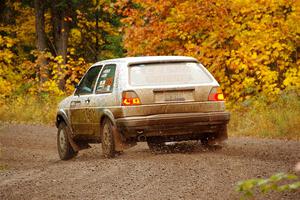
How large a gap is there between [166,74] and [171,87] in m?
0.41

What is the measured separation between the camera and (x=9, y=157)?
577 inches

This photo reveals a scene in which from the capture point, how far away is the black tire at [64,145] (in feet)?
45.0

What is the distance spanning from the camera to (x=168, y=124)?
37.0 feet

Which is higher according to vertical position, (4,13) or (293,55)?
(4,13)

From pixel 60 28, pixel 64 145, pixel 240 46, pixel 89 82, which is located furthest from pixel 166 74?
pixel 60 28

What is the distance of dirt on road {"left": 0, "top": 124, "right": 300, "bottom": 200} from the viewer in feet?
27.4

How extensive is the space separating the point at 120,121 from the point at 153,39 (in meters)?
10.0

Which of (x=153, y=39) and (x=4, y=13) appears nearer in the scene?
(x=153, y=39)

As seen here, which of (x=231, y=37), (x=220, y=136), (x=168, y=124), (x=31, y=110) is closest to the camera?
(x=168, y=124)

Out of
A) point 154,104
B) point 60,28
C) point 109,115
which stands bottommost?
point 109,115

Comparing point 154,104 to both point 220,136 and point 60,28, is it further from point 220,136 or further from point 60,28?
point 60,28

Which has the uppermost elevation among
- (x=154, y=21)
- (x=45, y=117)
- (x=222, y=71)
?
(x=154, y=21)

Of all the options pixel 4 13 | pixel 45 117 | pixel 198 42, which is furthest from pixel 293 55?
pixel 4 13

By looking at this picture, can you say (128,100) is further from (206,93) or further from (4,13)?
(4,13)
